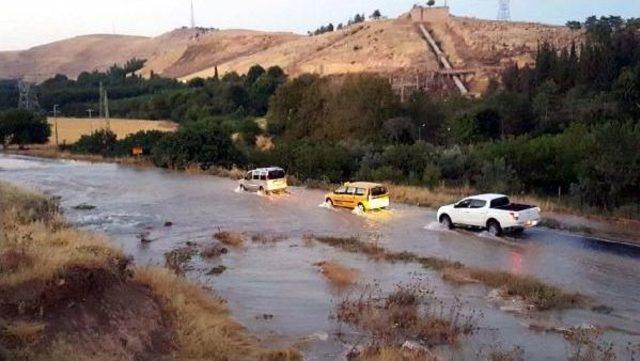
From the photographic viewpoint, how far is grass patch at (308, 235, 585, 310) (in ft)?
59.7

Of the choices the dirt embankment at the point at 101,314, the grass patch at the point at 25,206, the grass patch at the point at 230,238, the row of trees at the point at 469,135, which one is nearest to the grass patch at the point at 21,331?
the dirt embankment at the point at 101,314

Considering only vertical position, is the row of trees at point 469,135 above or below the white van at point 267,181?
above

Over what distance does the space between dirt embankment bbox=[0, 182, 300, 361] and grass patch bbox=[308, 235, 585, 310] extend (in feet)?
23.7

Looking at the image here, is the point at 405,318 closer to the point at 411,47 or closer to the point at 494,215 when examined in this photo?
the point at 494,215

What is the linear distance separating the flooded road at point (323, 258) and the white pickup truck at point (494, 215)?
1.62 feet

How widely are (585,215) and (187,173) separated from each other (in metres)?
33.9

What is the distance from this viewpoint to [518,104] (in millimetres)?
59719

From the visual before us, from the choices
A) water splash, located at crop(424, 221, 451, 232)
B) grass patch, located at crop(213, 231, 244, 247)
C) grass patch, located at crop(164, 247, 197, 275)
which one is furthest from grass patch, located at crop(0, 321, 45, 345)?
water splash, located at crop(424, 221, 451, 232)

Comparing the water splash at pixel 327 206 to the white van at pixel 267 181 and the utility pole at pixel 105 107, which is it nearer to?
the white van at pixel 267 181

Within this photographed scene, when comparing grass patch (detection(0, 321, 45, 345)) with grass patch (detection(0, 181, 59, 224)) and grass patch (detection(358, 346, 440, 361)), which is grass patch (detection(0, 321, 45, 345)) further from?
grass patch (detection(0, 181, 59, 224))

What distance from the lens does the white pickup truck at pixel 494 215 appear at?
26594 mm

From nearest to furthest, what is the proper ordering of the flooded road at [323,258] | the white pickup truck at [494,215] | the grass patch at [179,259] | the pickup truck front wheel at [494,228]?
the flooded road at [323,258], the grass patch at [179,259], the white pickup truck at [494,215], the pickup truck front wheel at [494,228]

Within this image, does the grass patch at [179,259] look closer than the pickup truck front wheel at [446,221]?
Yes

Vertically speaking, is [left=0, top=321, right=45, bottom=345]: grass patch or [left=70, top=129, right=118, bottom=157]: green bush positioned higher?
[left=0, top=321, right=45, bottom=345]: grass patch
